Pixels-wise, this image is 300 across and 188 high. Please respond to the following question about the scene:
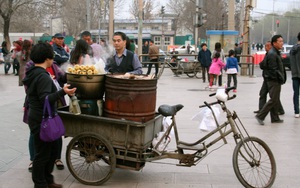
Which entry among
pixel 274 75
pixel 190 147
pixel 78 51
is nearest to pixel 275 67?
pixel 274 75

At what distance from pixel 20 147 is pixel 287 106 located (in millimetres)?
6928

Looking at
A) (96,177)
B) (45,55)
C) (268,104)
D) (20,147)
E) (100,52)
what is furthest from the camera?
(268,104)

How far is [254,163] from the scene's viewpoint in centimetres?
445

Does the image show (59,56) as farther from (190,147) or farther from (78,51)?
(190,147)

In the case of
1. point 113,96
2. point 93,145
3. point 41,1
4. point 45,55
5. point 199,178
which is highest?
point 41,1

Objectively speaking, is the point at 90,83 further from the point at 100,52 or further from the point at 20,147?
the point at 20,147

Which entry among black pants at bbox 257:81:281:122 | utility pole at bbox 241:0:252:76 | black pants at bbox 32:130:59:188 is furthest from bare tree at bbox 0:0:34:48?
black pants at bbox 32:130:59:188

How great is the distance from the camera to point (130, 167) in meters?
4.52

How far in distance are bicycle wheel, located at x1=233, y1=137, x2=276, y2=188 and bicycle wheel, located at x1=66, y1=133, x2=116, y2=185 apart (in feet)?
4.57

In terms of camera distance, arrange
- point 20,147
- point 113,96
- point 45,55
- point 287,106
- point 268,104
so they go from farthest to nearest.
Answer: point 287,106
point 268,104
point 20,147
point 113,96
point 45,55

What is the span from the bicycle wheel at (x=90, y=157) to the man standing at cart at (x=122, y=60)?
103 centimetres

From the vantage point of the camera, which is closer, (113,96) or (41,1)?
(113,96)

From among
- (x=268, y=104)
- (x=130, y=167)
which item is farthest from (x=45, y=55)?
(x=268, y=104)

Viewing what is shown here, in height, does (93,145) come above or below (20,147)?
above
